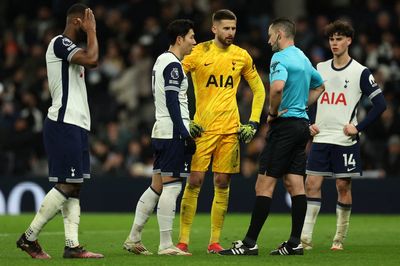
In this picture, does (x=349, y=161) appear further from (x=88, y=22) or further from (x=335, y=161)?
(x=88, y=22)

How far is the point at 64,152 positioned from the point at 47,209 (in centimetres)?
57

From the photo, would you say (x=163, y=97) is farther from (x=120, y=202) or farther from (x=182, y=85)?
(x=120, y=202)

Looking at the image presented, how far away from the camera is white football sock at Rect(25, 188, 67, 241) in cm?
1080

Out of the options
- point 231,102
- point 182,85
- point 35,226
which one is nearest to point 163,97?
point 182,85

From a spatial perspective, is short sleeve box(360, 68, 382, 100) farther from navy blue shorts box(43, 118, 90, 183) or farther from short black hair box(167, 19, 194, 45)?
navy blue shorts box(43, 118, 90, 183)

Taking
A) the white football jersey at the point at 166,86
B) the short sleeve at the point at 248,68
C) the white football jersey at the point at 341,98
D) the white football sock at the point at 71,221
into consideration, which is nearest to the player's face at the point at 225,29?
the short sleeve at the point at 248,68

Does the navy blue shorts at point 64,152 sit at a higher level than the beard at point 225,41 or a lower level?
lower

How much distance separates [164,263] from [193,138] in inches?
69.6

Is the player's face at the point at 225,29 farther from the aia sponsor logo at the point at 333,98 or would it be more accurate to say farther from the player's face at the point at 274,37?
the aia sponsor logo at the point at 333,98

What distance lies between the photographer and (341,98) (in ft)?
41.1

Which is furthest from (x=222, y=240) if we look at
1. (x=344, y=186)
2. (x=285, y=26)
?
(x=285, y=26)

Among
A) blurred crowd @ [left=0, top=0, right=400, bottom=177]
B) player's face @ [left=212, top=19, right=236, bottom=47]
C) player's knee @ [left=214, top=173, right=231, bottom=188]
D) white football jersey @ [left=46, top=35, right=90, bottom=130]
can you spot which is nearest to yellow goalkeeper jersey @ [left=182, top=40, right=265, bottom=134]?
player's face @ [left=212, top=19, right=236, bottom=47]

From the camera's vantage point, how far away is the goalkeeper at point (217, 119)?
470 inches

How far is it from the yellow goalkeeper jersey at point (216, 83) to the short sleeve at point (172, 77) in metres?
0.86
